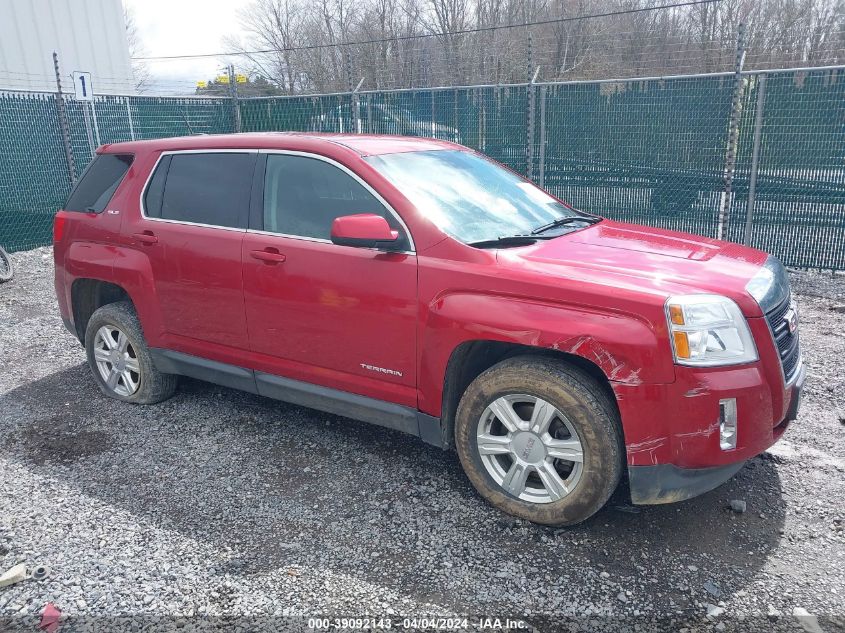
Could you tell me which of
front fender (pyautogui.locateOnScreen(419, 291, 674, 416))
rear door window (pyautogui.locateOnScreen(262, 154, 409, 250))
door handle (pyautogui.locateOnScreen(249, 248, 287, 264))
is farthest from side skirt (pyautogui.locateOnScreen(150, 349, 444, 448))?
rear door window (pyautogui.locateOnScreen(262, 154, 409, 250))

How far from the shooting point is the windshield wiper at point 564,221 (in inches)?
151

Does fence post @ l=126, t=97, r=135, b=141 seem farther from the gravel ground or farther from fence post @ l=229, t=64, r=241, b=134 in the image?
the gravel ground

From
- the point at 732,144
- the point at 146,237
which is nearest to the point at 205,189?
the point at 146,237

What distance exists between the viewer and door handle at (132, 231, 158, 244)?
4387 millimetres

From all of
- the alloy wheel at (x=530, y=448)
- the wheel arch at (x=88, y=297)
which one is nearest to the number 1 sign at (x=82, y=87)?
the wheel arch at (x=88, y=297)

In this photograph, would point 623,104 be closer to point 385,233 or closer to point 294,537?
point 385,233

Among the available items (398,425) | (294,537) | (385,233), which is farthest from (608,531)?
(385,233)

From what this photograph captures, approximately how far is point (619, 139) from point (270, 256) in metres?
6.84

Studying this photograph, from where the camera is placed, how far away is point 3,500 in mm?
3605

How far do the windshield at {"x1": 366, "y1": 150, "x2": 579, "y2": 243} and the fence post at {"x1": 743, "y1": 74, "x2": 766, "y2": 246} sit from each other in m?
4.90

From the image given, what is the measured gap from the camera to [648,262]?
3.21 m

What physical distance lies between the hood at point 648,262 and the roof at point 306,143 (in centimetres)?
113

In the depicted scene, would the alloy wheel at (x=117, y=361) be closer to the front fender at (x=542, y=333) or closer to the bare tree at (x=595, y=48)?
the front fender at (x=542, y=333)

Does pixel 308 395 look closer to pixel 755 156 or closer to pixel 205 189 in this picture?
pixel 205 189
